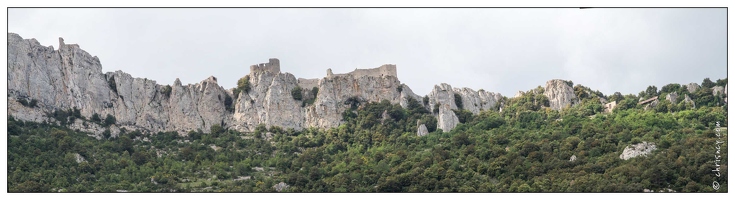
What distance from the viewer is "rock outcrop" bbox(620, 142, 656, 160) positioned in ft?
249

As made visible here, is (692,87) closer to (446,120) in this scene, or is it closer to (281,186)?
(446,120)

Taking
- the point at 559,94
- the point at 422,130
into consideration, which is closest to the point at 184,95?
the point at 422,130

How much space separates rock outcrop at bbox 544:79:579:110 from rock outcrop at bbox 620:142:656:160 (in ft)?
61.8

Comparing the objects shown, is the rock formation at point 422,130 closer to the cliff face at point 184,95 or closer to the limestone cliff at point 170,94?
the cliff face at point 184,95

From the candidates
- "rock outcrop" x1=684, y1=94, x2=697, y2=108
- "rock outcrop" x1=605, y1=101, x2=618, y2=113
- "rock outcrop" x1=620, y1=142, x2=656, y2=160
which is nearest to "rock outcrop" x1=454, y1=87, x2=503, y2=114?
"rock outcrop" x1=605, y1=101, x2=618, y2=113

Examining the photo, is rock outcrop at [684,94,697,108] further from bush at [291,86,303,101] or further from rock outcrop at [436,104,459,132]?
bush at [291,86,303,101]

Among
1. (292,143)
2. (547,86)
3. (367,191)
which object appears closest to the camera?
(367,191)

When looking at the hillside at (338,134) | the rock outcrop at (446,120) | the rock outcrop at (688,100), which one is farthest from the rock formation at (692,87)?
the rock outcrop at (446,120)

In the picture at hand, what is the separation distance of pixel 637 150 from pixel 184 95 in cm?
2772

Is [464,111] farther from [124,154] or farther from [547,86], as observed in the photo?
[124,154]

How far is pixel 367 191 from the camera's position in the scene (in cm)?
7419

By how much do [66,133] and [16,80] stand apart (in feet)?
13.9
